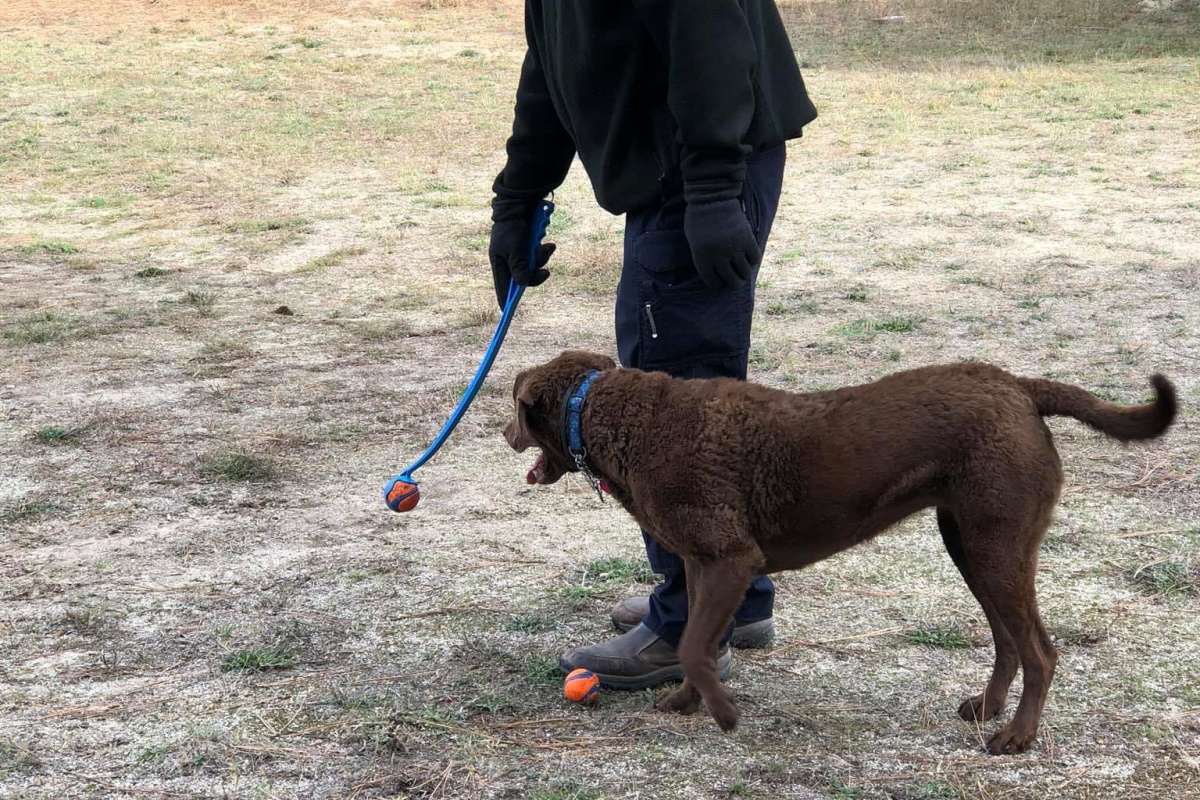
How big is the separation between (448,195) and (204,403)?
5.66 m

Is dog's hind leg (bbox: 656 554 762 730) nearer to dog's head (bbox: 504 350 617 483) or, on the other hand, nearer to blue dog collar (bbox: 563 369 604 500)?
blue dog collar (bbox: 563 369 604 500)

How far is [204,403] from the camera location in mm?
6219

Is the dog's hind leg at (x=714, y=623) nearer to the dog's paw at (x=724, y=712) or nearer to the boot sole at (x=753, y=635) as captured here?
the dog's paw at (x=724, y=712)

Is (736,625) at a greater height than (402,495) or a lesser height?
lesser

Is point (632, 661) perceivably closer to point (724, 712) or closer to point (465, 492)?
point (724, 712)

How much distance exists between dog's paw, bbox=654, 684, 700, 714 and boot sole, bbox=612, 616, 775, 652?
1.11ft

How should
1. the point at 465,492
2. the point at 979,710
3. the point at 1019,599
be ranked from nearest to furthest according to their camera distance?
the point at 1019,599
the point at 979,710
the point at 465,492

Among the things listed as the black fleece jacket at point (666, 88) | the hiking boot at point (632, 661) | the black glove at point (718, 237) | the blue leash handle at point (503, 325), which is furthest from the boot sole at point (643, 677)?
the black fleece jacket at point (666, 88)

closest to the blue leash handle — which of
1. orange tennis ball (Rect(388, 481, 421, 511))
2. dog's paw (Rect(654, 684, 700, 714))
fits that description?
orange tennis ball (Rect(388, 481, 421, 511))

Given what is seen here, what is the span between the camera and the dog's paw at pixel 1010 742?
3.12 meters

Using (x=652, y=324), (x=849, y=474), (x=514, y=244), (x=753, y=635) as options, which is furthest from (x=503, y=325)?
(x=849, y=474)

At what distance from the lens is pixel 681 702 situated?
3439 millimetres

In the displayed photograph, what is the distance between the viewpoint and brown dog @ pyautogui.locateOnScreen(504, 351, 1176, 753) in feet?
9.78

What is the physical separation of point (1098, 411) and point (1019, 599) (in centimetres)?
50
